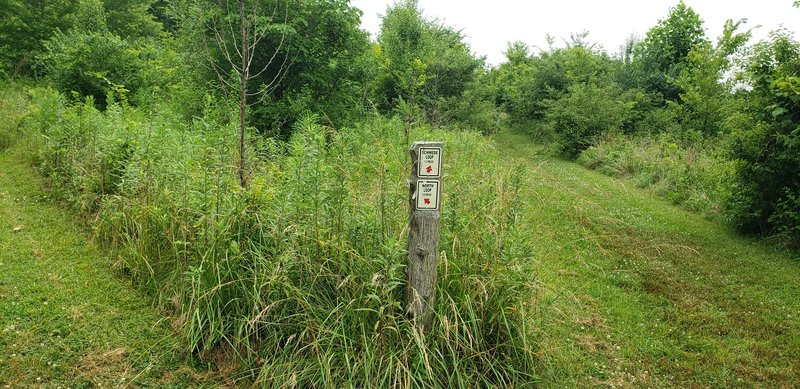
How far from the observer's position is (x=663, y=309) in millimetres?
5074

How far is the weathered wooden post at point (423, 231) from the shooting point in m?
3.21

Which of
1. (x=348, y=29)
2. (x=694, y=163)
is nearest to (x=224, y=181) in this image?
(x=348, y=29)

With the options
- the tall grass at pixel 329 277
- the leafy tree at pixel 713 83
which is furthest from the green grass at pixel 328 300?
the leafy tree at pixel 713 83

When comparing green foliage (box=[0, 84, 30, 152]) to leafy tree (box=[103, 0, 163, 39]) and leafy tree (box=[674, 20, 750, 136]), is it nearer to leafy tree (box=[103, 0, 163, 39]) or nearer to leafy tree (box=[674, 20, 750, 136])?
leafy tree (box=[103, 0, 163, 39])

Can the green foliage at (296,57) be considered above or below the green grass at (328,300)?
above

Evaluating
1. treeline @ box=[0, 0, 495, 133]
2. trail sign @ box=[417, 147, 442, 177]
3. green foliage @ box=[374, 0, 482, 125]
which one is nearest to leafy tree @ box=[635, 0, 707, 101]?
green foliage @ box=[374, 0, 482, 125]

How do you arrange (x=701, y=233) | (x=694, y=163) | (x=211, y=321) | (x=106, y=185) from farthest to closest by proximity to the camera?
(x=694, y=163)
(x=701, y=233)
(x=106, y=185)
(x=211, y=321)

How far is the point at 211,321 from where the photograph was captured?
3.55m

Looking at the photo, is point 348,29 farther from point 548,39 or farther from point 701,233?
point 548,39

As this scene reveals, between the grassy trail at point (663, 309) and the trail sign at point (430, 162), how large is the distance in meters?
1.16

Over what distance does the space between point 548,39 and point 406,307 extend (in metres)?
25.6

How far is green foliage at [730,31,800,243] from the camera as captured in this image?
686 cm

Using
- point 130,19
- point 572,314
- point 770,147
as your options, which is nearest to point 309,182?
point 572,314

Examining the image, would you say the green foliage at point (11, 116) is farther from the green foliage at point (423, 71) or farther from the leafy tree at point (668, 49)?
the leafy tree at point (668, 49)
